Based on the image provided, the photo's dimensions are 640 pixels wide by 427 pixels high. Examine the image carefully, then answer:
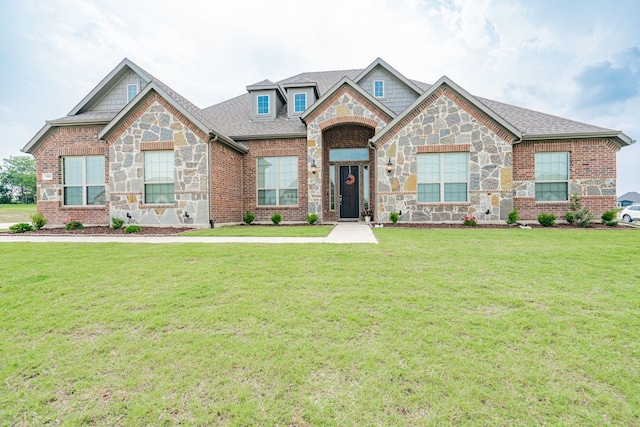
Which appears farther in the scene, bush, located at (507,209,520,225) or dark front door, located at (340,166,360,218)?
dark front door, located at (340,166,360,218)

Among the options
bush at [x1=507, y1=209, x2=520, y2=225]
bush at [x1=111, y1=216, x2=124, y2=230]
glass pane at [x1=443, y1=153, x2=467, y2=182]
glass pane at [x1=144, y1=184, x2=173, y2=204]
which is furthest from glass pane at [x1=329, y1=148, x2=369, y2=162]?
bush at [x1=111, y1=216, x2=124, y2=230]

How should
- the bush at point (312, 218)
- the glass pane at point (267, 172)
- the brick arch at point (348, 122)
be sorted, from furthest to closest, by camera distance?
1. the glass pane at point (267, 172)
2. the brick arch at point (348, 122)
3. the bush at point (312, 218)

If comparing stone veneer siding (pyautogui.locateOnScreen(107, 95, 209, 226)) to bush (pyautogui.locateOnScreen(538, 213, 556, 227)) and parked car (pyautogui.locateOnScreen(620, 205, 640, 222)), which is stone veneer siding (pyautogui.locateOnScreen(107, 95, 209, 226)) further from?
parked car (pyautogui.locateOnScreen(620, 205, 640, 222))

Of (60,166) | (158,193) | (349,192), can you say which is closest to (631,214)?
(349,192)

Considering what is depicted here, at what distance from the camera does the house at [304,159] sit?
11.4 metres

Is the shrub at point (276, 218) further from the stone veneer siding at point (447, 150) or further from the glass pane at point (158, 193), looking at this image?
the stone veneer siding at point (447, 150)

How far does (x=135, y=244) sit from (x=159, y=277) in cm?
360

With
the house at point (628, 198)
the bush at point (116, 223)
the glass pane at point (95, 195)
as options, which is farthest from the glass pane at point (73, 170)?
the house at point (628, 198)

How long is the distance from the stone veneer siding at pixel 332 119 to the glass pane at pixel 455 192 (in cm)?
382

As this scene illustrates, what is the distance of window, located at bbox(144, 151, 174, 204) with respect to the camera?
11516 millimetres

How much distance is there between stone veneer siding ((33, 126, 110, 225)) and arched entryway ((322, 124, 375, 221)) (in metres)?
9.96

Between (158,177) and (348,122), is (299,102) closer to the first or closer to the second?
(348,122)

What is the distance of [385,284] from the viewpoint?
4090mm

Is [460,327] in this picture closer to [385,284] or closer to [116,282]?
[385,284]
